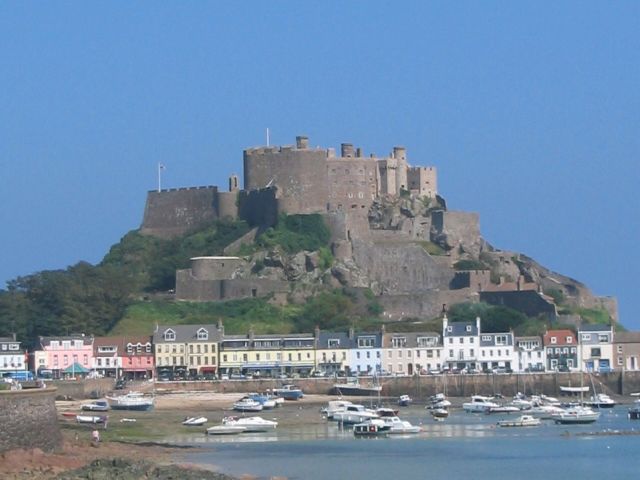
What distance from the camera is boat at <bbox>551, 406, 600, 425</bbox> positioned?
63.8 metres

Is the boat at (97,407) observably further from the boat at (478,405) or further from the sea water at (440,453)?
the boat at (478,405)

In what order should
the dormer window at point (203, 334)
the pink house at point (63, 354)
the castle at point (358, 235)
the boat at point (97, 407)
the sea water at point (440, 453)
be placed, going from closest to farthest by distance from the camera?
the sea water at point (440, 453) < the boat at point (97, 407) < the pink house at point (63, 354) < the dormer window at point (203, 334) < the castle at point (358, 235)

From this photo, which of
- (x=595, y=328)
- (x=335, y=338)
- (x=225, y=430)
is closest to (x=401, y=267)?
(x=335, y=338)

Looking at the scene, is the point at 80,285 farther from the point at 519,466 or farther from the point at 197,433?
the point at 519,466

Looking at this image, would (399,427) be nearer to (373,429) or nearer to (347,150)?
(373,429)

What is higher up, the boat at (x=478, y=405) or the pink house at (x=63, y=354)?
the pink house at (x=63, y=354)

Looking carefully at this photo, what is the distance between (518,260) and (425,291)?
27.0 feet

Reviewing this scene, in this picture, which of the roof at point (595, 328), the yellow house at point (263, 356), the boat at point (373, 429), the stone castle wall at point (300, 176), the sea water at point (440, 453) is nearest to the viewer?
the sea water at point (440, 453)

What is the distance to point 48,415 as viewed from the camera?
143 ft

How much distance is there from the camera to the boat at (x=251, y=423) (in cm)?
5912

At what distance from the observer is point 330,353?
278ft

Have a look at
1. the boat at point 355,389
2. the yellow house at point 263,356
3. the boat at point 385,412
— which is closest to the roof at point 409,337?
the yellow house at point 263,356

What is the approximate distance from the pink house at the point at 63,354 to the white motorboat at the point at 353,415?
71.5ft

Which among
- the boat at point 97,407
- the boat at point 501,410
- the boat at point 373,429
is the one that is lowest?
the boat at point 373,429
